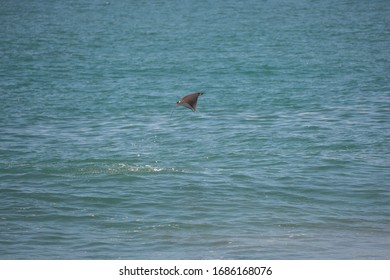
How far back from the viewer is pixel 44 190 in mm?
23156

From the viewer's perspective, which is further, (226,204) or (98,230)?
(226,204)

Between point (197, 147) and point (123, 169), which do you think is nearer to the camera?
point (123, 169)

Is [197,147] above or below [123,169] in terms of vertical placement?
above

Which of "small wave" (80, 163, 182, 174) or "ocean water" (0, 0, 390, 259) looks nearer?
"ocean water" (0, 0, 390, 259)

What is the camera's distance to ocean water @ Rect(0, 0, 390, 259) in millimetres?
19172

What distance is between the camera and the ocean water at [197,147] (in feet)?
62.9

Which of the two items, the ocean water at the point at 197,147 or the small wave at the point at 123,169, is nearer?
the ocean water at the point at 197,147

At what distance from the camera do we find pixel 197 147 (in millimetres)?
28406
